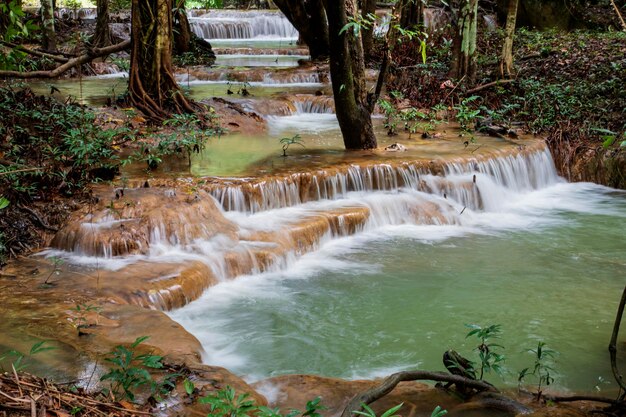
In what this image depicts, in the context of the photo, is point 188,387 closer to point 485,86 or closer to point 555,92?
point 485,86

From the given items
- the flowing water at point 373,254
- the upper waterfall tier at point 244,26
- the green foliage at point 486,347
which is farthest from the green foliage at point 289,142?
the upper waterfall tier at point 244,26

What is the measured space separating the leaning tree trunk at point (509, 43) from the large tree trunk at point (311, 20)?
16.8ft

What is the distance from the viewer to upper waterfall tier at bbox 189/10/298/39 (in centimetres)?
2559

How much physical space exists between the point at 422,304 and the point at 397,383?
104 inches

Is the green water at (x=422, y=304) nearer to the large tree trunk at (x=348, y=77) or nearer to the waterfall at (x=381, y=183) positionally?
the waterfall at (x=381, y=183)

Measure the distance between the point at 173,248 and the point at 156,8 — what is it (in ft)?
16.4

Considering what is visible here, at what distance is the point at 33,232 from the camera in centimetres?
646

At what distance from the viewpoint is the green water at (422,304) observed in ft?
16.4

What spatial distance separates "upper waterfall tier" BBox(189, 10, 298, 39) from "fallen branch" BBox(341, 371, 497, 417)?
23521 mm

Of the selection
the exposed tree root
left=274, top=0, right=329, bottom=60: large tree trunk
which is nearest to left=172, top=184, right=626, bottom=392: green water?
the exposed tree root

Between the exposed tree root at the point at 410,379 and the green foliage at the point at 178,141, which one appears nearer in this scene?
the exposed tree root at the point at 410,379

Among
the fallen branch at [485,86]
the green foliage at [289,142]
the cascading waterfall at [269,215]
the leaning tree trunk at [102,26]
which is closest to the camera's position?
the cascading waterfall at [269,215]

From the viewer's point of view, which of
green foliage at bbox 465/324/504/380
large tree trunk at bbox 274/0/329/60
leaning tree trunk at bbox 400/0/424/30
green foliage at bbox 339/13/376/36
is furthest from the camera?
leaning tree trunk at bbox 400/0/424/30

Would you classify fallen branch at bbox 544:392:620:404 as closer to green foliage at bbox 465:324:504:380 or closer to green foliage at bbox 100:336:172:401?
green foliage at bbox 465:324:504:380
